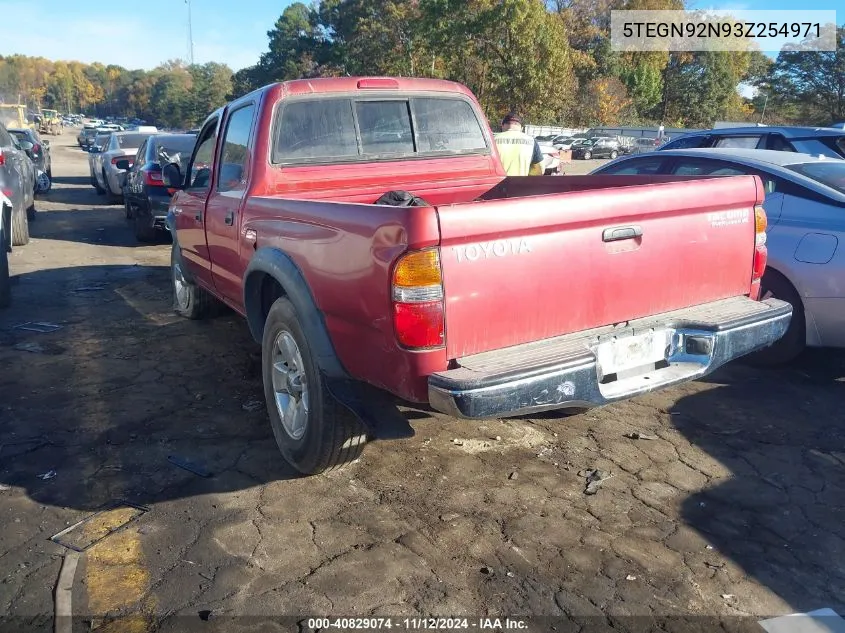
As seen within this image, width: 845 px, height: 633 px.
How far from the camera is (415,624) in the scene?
2.57 metres

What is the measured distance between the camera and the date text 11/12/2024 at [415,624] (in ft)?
8.36

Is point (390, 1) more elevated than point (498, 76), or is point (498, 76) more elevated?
point (390, 1)

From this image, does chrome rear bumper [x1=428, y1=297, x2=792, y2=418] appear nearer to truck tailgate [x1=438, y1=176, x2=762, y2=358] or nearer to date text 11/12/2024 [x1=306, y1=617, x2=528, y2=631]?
truck tailgate [x1=438, y1=176, x2=762, y2=358]

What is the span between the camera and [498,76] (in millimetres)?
41906

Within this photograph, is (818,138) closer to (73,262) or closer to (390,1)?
(73,262)

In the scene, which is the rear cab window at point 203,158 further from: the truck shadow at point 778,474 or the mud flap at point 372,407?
the truck shadow at point 778,474

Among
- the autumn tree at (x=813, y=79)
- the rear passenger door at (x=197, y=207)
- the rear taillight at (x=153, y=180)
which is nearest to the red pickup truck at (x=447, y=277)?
the rear passenger door at (x=197, y=207)

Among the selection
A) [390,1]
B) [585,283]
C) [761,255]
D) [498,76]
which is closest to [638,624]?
[585,283]

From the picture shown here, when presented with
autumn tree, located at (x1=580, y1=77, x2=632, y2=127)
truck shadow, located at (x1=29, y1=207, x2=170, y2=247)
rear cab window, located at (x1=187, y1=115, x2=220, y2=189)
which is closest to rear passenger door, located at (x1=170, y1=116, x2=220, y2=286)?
rear cab window, located at (x1=187, y1=115, x2=220, y2=189)

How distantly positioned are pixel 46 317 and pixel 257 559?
474 centimetres

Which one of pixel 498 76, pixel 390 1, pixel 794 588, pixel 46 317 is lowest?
pixel 794 588

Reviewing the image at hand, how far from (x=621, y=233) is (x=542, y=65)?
134ft

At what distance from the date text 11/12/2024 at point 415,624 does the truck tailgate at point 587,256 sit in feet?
3.22

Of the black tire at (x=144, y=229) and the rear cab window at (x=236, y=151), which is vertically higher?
the rear cab window at (x=236, y=151)
